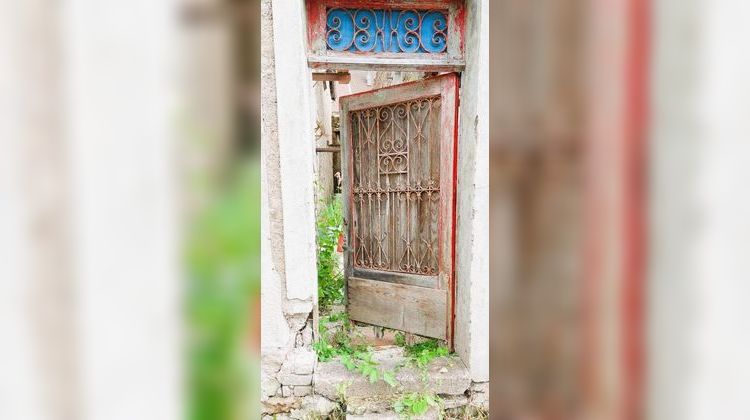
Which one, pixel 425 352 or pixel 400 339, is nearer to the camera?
pixel 425 352

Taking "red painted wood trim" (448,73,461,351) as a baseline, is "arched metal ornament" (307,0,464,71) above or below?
above

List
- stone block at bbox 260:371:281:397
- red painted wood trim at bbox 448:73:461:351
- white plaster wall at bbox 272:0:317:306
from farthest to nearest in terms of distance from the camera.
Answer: red painted wood trim at bbox 448:73:461:351
stone block at bbox 260:371:281:397
white plaster wall at bbox 272:0:317:306

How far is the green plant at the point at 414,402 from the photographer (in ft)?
9.11

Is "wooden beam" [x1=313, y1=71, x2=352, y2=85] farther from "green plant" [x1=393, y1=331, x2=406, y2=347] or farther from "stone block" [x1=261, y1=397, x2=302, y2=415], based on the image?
"stone block" [x1=261, y1=397, x2=302, y2=415]

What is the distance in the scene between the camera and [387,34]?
2.84 meters

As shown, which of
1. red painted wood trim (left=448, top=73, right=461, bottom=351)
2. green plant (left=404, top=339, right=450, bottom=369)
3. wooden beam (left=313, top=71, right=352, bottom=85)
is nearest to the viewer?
red painted wood trim (left=448, top=73, right=461, bottom=351)
